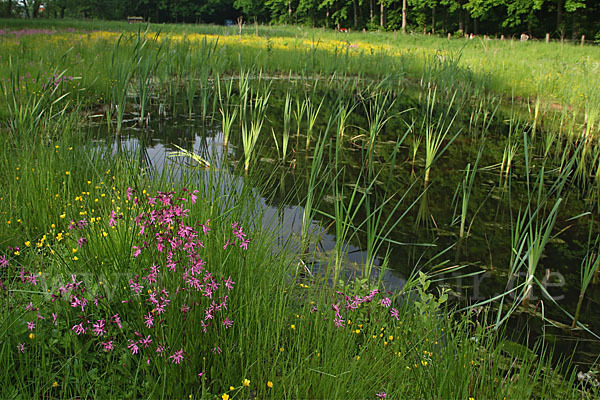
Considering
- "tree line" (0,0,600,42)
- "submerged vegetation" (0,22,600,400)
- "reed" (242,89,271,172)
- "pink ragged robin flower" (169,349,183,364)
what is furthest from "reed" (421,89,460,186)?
"tree line" (0,0,600,42)

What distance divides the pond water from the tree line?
13167 millimetres

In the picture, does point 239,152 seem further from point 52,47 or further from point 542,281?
point 52,47

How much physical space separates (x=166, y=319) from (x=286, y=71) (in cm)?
1019

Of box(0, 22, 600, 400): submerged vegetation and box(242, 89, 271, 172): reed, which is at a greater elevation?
box(242, 89, 271, 172): reed

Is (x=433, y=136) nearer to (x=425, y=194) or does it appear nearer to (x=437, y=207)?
(x=425, y=194)

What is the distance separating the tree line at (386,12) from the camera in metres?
27.5

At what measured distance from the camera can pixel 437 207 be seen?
4500 millimetres

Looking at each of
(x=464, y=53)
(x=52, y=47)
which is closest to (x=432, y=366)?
(x=52, y=47)

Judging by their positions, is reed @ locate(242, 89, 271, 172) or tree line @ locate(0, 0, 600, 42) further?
tree line @ locate(0, 0, 600, 42)

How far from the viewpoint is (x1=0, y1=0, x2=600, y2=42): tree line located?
27469 mm

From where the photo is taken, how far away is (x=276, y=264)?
7.79 feet

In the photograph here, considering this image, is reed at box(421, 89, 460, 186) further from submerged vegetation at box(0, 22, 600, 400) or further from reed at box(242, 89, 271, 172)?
reed at box(242, 89, 271, 172)

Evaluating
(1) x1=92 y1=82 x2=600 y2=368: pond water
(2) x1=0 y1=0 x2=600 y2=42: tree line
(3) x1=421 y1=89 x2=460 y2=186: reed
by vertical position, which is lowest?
(1) x1=92 y1=82 x2=600 y2=368: pond water

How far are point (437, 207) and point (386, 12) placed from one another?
1607 inches
